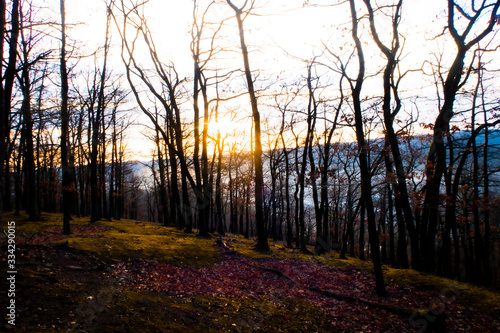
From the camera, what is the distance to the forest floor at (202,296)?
4.61 meters

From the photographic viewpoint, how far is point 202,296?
6.61 meters

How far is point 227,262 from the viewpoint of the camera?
34.7 ft

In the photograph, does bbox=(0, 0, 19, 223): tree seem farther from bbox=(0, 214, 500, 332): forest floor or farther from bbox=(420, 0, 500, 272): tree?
bbox=(420, 0, 500, 272): tree

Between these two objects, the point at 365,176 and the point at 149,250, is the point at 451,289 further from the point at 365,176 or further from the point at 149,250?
the point at 149,250

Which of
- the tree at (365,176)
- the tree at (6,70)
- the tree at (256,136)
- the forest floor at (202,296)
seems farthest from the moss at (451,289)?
the tree at (6,70)

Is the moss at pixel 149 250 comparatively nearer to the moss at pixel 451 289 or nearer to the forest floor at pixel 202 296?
the forest floor at pixel 202 296

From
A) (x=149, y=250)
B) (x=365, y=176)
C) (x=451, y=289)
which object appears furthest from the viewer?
(x=149, y=250)

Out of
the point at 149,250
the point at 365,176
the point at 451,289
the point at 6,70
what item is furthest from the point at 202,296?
the point at 6,70

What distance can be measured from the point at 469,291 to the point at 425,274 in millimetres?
1390

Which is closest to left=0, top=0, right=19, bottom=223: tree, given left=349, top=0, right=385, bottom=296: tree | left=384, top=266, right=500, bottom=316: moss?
left=349, top=0, right=385, bottom=296: tree

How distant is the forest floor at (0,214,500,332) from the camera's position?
15.1ft

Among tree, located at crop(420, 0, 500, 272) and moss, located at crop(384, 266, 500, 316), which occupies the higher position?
tree, located at crop(420, 0, 500, 272)

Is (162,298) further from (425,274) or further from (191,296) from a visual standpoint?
(425,274)

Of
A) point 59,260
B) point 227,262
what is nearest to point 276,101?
point 227,262
